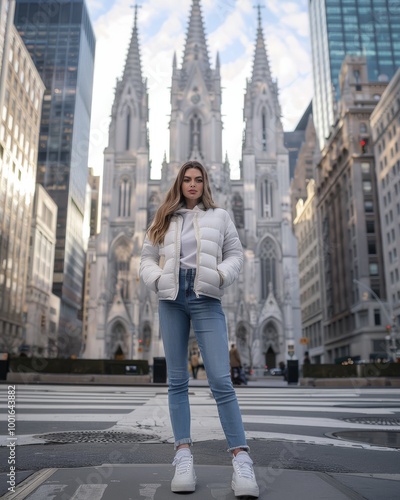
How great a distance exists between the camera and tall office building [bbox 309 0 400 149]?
9331cm

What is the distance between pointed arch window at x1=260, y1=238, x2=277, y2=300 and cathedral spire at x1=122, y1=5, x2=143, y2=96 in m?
25.9

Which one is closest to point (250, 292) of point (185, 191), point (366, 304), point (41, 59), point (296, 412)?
point (366, 304)

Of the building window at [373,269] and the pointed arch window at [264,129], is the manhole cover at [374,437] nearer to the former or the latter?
the building window at [373,269]

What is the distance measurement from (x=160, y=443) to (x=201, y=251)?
6.02 feet

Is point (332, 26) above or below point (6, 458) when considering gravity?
above

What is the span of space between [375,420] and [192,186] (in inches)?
159

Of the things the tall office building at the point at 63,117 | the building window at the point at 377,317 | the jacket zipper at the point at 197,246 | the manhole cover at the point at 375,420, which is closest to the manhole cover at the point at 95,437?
the jacket zipper at the point at 197,246

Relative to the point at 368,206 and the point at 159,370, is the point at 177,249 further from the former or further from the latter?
the point at 368,206

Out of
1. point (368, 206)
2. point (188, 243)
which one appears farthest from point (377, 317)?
point (188, 243)

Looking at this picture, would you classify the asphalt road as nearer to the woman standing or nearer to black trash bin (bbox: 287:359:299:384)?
the woman standing

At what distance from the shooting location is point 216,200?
57.2 meters

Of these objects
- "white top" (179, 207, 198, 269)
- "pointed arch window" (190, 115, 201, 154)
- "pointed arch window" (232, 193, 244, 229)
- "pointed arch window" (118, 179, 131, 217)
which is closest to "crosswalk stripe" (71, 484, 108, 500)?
"white top" (179, 207, 198, 269)

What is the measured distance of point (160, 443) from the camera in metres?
4.08

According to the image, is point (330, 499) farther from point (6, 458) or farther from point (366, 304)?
point (366, 304)
